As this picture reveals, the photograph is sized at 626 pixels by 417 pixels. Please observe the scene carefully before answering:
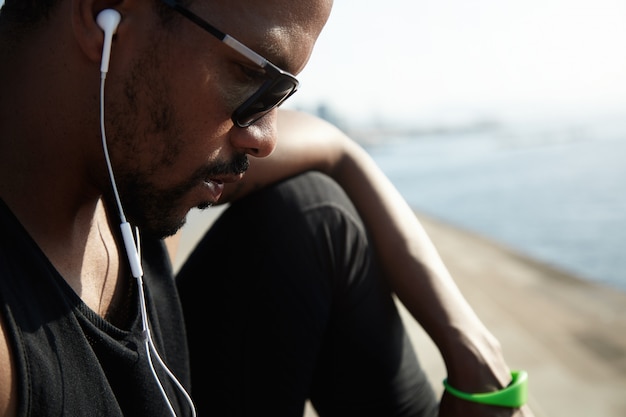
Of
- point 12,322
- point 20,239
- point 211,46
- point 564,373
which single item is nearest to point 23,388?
point 12,322

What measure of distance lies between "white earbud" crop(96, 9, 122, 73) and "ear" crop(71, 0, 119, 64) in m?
0.02

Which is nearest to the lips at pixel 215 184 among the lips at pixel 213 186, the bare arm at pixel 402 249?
the lips at pixel 213 186

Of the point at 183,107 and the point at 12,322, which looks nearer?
the point at 12,322

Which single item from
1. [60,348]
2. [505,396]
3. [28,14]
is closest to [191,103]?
[28,14]

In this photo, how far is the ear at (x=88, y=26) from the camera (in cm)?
117

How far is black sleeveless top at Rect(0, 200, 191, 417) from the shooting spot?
3.39 ft

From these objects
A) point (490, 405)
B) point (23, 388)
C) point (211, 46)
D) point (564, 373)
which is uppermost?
point (211, 46)

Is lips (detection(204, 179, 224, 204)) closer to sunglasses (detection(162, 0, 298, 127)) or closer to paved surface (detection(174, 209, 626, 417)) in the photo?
sunglasses (detection(162, 0, 298, 127))

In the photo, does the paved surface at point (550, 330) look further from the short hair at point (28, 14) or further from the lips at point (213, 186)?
the short hair at point (28, 14)

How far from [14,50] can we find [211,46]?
39 cm

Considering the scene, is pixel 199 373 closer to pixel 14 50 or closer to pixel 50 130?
pixel 50 130

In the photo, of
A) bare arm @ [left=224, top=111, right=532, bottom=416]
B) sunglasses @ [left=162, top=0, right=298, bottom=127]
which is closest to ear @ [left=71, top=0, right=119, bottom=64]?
sunglasses @ [left=162, top=0, right=298, bottom=127]

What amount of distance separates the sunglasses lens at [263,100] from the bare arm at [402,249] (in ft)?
1.65

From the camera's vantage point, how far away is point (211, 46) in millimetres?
1236
